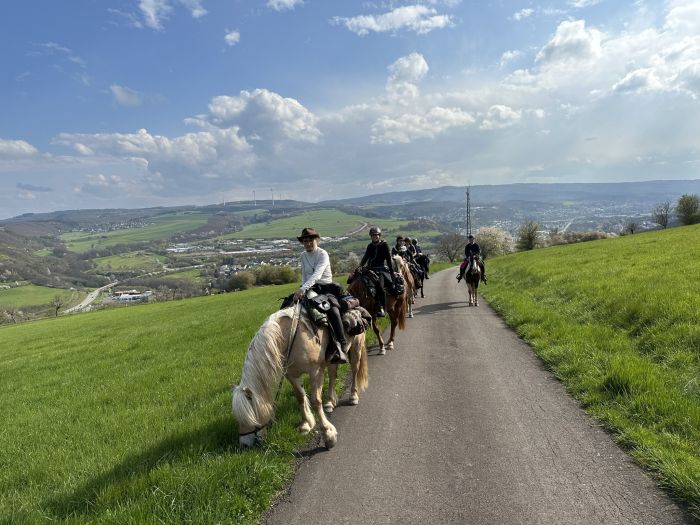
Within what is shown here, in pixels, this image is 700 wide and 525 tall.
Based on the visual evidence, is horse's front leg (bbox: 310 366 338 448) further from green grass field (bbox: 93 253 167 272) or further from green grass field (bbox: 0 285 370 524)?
green grass field (bbox: 93 253 167 272)

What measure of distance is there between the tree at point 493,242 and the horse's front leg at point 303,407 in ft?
261

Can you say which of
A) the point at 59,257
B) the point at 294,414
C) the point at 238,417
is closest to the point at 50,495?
the point at 238,417

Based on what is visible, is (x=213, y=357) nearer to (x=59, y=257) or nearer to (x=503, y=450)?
(x=503, y=450)

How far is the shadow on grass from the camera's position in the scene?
4215 millimetres

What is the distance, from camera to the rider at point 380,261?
10016 mm

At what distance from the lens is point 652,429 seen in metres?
5.00

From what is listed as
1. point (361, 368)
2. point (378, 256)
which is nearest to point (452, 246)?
point (378, 256)

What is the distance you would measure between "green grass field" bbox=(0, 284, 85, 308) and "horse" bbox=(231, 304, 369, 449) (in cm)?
10621

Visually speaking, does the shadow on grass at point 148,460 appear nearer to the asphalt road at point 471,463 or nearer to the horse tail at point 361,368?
the asphalt road at point 471,463

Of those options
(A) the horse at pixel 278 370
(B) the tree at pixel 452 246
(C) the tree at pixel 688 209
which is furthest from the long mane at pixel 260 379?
(C) the tree at pixel 688 209

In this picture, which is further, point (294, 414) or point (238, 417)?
point (294, 414)

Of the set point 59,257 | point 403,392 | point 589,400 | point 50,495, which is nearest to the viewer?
point 50,495

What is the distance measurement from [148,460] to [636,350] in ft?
29.8

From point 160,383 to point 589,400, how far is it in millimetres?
8781
